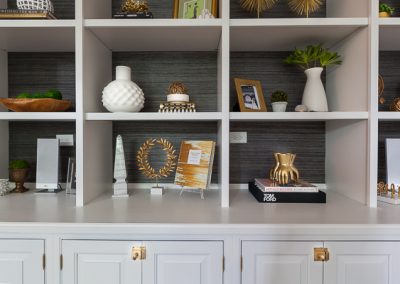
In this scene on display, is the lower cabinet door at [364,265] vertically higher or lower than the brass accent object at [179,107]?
lower

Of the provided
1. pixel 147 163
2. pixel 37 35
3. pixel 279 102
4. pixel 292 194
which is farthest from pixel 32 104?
pixel 292 194

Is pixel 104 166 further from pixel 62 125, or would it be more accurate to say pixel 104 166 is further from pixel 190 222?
pixel 190 222

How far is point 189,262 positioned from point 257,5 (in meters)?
1.24

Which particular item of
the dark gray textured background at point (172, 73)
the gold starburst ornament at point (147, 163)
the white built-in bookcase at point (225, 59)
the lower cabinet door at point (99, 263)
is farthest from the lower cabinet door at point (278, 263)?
the dark gray textured background at point (172, 73)

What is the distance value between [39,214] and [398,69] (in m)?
1.94

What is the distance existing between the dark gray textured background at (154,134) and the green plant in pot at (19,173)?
19.4 inches

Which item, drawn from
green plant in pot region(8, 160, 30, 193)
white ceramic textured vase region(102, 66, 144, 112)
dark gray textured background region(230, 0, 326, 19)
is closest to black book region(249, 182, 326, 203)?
white ceramic textured vase region(102, 66, 144, 112)

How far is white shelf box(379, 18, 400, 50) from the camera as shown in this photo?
4.00 feet

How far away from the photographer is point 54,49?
161cm

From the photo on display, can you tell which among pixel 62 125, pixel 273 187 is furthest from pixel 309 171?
pixel 62 125

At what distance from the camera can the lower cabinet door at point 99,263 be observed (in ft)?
3.34

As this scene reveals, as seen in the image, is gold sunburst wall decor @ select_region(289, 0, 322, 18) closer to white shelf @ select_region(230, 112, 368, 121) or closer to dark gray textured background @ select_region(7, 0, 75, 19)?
white shelf @ select_region(230, 112, 368, 121)

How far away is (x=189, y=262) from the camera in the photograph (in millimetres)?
1018

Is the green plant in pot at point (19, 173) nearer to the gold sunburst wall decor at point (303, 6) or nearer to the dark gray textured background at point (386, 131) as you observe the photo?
the gold sunburst wall decor at point (303, 6)
